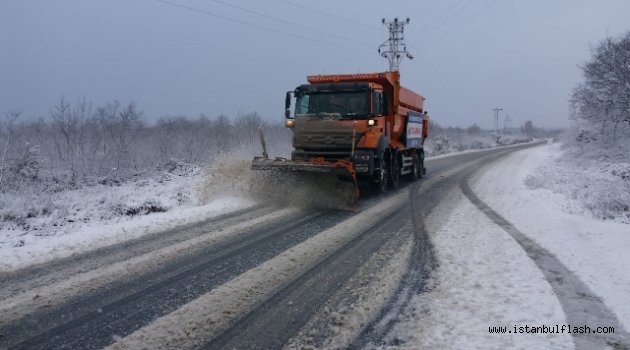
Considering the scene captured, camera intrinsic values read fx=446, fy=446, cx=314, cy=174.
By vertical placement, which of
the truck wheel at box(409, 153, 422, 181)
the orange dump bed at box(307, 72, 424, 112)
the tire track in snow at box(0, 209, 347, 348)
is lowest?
the tire track in snow at box(0, 209, 347, 348)

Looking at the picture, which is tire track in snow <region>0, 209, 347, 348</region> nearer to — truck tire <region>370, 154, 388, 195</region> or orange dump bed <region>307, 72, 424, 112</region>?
truck tire <region>370, 154, 388, 195</region>

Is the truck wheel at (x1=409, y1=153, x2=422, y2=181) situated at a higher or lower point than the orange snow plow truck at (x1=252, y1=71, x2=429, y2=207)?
lower

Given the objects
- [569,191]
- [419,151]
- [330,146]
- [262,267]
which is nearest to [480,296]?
[262,267]

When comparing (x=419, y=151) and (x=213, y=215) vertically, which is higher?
(x=419, y=151)

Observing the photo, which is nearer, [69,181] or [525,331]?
[525,331]

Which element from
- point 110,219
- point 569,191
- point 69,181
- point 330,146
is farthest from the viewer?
point 69,181

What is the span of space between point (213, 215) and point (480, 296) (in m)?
5.98

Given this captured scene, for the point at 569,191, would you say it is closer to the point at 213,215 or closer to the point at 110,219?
the point at 213,215

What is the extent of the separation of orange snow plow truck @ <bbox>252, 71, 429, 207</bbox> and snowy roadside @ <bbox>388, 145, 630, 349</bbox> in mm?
2374

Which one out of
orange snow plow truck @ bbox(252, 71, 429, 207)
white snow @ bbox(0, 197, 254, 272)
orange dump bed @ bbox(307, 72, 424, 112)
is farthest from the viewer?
orange dump bed @ bbox(307, 72, 424, 112)

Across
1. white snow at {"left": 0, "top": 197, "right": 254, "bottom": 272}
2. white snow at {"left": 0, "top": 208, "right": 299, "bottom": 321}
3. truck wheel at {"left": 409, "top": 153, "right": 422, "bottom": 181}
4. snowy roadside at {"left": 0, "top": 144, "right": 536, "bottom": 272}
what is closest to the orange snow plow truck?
snowy roadside at {"left": 0, "top": 144, "right": 536, "bottom": 272}

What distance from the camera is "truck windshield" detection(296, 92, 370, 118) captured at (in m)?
11.2

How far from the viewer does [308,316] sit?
4.14 m

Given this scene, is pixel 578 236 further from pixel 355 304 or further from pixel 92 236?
pixel 92 236
